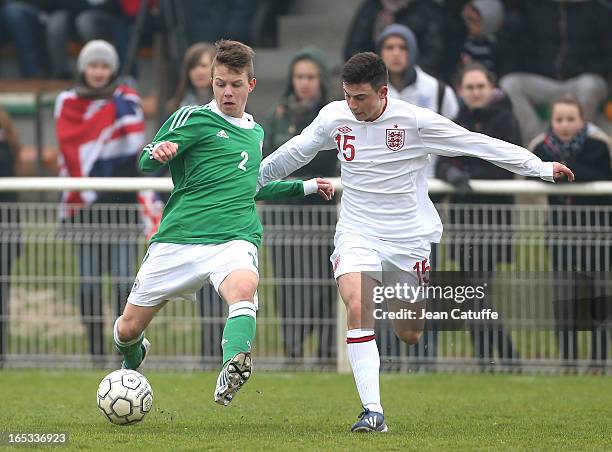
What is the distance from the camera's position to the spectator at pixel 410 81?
1190 centimetres

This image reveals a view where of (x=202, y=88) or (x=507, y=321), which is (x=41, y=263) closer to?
(x=202, y=88)

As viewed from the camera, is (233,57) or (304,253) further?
(304,253)

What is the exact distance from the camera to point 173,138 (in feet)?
27.5

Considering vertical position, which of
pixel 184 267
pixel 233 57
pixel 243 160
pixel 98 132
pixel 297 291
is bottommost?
pixel 297 291

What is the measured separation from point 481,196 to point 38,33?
7399mm

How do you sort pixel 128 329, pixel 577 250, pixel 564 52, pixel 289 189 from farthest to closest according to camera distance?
pixel 564 52 → pixel 577 250 → pixel 289 189 → pixel 128 329

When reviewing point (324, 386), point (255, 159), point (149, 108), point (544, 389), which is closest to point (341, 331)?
point (324, 386)

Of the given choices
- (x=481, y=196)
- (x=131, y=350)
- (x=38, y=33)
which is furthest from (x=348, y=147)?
(x=38, y=33)

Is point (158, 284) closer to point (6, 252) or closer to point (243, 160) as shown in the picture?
point (243, 160)

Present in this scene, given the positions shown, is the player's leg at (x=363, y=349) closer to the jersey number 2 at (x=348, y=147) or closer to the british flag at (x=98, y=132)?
the jersey number 2 at (x=348, y=147)

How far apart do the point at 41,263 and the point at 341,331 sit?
103 inches

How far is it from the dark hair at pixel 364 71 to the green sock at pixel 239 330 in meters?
1.51

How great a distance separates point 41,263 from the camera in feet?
39.4

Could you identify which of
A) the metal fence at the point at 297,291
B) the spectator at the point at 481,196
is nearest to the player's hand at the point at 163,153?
the metal fence at the point at 297,291
